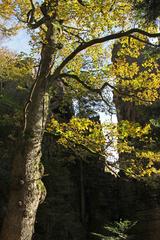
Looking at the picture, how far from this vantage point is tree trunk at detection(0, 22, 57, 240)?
577cm

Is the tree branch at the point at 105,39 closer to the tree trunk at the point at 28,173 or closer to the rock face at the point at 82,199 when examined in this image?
the tree trunk at the point at 28,173

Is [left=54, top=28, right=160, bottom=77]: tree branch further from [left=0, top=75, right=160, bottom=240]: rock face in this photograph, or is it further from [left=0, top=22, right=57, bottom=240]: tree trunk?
[left=0, top=75, right=160, bottom=240]: rock face

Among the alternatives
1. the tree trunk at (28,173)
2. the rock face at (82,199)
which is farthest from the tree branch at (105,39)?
the rock face at (82,199)

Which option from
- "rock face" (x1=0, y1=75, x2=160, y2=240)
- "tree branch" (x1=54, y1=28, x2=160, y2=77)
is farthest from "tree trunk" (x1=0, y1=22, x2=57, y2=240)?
"rock face" (x1=0, y1=75, x2=160, y2=240)

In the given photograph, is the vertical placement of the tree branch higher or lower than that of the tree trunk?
higher

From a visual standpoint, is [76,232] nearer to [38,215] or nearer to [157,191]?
[38,215]

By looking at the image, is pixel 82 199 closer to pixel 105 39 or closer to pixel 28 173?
pixel 28 173

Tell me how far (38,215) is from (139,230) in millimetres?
5584

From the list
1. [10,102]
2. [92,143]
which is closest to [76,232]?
[10,102]

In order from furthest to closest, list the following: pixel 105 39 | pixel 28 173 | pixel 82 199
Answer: pixel 82 199 → pixel 105 39 → pixel 28 173

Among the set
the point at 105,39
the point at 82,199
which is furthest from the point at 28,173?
the point at 82,199

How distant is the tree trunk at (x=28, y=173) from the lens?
577 cm

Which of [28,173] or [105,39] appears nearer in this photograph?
[28,173]

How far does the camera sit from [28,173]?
6113 mm
